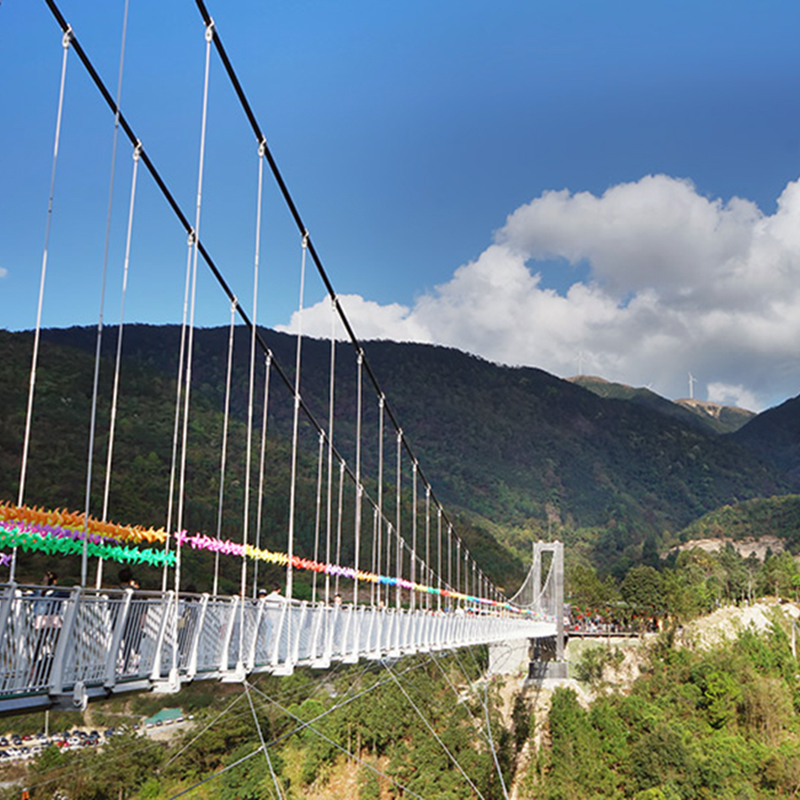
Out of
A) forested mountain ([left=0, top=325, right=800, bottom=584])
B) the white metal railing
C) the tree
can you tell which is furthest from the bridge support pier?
the white metal railing

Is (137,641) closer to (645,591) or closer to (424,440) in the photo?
(645,591)

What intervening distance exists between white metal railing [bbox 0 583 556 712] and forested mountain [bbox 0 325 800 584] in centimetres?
3352

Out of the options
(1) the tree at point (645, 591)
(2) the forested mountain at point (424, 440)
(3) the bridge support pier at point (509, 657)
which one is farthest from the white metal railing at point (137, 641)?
(1) the tree at point (645, 591)

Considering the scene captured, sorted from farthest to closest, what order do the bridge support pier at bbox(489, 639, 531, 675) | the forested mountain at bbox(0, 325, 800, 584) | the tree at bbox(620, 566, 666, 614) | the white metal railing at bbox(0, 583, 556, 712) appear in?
the tree at bbox(620, 566, 666, 614) < the bridge support pier at bbox(489, 639, 531, 675) < the forested mountain at bbox(0, 325, 800, 584) < the white metal railing at bbox(0, 583, 556, 712)

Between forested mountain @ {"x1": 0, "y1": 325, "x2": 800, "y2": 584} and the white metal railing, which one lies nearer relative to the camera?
the white metal railing

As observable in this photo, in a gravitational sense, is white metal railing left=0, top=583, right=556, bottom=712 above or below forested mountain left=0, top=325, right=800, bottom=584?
below

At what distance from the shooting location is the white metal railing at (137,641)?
18.8 ft

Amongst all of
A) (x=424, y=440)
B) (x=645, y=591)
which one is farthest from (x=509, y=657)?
(x=424, y=440)

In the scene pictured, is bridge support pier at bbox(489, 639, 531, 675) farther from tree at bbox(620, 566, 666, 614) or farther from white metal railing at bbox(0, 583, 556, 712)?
white metal railing at bbox(0, 583, 556, 712)

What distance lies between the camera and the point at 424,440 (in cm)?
15300

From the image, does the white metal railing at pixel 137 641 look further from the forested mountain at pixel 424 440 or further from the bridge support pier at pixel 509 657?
the bridge support pier at pixel 509 657

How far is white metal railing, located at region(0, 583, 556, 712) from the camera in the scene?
18.8ft

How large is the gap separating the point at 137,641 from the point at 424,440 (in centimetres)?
14629

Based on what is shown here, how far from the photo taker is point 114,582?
39750 millimetres
